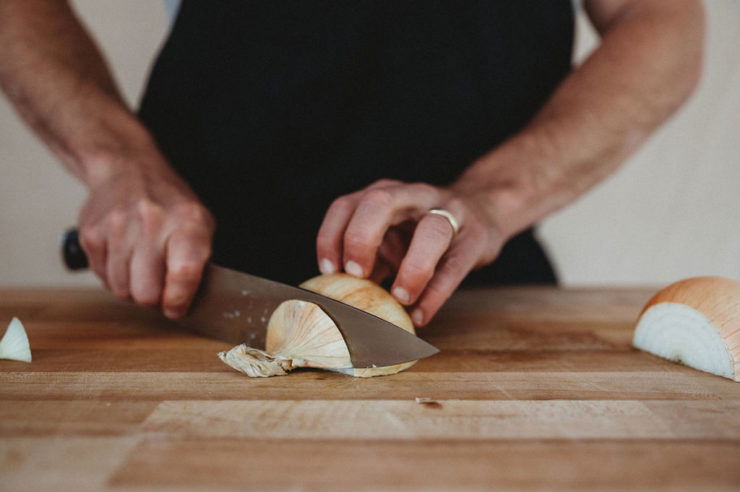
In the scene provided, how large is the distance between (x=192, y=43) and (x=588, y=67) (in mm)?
866

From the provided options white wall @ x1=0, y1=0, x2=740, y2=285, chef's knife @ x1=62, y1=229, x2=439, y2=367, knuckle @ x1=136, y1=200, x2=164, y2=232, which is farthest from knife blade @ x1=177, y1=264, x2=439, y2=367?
white wall @ x1=0, y1=0, x2=740, y2=285

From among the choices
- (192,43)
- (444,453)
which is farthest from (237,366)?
(192,43)

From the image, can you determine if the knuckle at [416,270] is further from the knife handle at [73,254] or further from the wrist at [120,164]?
the knife handle at [73,254]

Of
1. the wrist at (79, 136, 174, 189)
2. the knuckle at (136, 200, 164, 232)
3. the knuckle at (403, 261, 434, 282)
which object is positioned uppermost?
the wrist at (79, 136, 174, 189)

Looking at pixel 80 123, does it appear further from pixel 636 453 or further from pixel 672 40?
pixel 672 40

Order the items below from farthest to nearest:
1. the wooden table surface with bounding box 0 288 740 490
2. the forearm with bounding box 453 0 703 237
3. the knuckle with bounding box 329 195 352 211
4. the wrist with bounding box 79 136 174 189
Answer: the forearm with bounding box 453 0 703 237 < the wrist with bounding box 79 136 174 189 < the knuckle with bounding box 329 195 352 211 < the wooden table surface with bounding box 0 288 740 490

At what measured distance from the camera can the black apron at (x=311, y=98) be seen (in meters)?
1.17

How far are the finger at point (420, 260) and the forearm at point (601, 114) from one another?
0.95 ft

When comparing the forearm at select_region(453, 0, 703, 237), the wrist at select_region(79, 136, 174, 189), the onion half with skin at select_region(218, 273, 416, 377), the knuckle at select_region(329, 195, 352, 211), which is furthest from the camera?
the forearm at select_region(453, 0, 703, 237)

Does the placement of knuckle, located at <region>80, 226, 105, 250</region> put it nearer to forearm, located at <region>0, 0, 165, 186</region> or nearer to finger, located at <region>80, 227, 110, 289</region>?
finger, located at <region>80, 227, 110, 289</region>

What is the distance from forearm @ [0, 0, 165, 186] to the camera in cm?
104

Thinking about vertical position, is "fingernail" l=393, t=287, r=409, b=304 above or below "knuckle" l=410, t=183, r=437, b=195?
below

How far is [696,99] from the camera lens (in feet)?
8.00

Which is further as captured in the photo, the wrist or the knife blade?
the wrist
